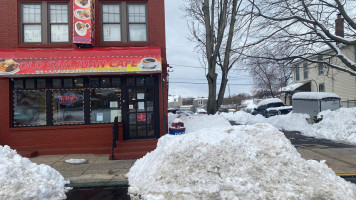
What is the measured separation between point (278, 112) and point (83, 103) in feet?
62.1

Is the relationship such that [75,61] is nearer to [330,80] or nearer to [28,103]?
[28,103]

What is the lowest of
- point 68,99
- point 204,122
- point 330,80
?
point 204,122

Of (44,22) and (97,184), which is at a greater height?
(44,22)

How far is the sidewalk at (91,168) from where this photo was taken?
6395mm

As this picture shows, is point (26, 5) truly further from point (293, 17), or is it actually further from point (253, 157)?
point (293, 17)

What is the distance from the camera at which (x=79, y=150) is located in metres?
9.18

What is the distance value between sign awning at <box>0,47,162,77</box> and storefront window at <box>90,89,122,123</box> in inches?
45.2

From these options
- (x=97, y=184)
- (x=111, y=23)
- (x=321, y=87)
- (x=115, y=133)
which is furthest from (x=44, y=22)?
(x=321, y=87)

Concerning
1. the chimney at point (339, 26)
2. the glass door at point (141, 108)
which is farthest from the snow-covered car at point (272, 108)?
the glass door at point (141, 108)

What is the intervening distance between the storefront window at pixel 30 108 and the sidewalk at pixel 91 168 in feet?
4.92

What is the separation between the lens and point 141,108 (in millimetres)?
9656

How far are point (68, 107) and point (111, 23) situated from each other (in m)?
3.67

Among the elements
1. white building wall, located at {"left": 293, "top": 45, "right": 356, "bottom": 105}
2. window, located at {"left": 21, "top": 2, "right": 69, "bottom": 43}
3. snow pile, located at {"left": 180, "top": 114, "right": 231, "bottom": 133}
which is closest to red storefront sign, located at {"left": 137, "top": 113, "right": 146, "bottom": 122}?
snow pile, located at {"left": 180, "top": 114, "right": 231, "bottom": 133}

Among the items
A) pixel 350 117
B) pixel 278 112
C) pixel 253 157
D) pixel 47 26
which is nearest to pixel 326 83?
pixel 278 112
